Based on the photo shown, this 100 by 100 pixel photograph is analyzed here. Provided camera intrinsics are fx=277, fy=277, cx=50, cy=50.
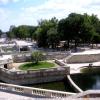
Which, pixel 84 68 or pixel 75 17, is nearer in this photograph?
pixel 84 68

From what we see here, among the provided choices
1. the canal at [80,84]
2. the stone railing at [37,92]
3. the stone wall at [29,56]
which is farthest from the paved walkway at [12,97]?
the stone wall at [29,56]

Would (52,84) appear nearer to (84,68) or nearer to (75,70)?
(75,70)

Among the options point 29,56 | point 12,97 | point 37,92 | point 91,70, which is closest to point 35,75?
point 91,70

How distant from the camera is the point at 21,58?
145 feet

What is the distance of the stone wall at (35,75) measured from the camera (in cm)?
3381

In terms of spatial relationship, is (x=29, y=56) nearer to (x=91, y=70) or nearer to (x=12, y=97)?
(x=91, y=70)

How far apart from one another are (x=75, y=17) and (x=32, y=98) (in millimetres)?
44913

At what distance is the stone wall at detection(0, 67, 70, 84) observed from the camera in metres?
33.8

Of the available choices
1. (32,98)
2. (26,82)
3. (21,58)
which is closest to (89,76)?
(26,82)

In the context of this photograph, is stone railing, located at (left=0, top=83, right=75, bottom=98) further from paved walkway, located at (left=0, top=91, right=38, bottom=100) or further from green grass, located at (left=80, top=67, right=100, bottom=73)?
green grass, located at (left=80, top=67, right=100, bottom=73)

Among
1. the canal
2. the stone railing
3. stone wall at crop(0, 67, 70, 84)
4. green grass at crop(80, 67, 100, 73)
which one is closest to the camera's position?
the stone railing

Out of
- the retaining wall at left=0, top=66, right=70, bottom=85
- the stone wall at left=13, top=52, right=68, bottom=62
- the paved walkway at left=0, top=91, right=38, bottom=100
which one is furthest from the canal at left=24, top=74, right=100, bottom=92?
the paved walkway at left=0, top=91, right=38, bottom=100

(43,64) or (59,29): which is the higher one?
(59,29)

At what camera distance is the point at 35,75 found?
34125 millimetres
